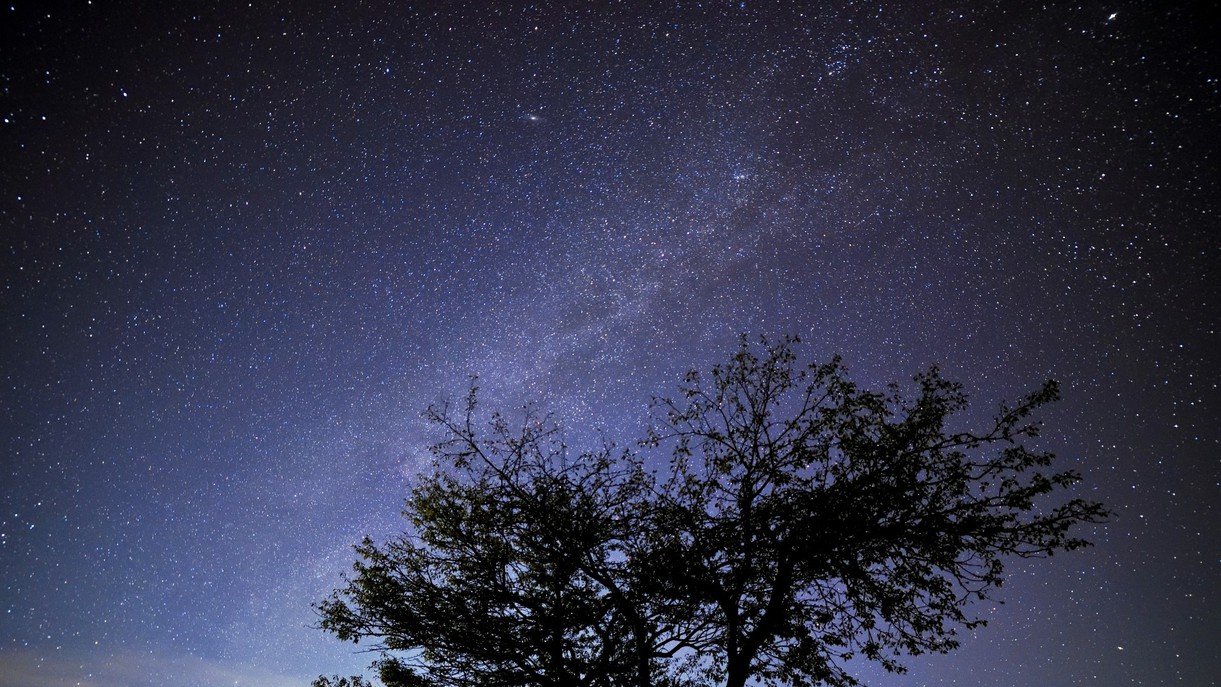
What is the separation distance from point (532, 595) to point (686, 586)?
212cm

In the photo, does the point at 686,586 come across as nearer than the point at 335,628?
Yes

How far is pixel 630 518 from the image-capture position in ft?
25.7

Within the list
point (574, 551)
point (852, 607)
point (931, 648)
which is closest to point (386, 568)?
point (574, 551)

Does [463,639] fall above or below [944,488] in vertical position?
below

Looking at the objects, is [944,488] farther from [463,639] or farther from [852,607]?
[463,639]

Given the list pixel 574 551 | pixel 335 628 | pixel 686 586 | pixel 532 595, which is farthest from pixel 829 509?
pixel 335 628

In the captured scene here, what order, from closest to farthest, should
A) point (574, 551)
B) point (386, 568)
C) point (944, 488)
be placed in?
point (944, 488)
point (574, 551)
point (386, 568)

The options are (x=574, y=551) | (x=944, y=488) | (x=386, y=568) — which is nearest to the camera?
(x=944, y=488)

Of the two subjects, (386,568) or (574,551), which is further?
(386,568)

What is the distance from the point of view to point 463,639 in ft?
24.0

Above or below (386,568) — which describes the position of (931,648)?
below

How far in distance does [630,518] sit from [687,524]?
81 cm

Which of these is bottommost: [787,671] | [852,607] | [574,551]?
[787,671]

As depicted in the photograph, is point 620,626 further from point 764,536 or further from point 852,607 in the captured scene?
point 852,607
